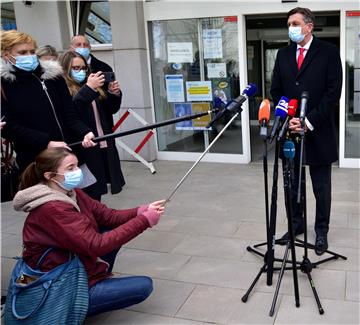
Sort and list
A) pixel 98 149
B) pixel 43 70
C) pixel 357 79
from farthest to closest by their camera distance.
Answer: pixel 357 79 → pixel 98 149 → pixel 43 70

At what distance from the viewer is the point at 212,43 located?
6.75 m

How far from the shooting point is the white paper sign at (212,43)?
6703mm

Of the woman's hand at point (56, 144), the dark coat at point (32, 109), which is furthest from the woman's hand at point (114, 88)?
the woman's hand at point (56, 144)

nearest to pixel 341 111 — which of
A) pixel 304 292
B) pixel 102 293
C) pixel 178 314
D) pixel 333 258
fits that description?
pixel 333 258

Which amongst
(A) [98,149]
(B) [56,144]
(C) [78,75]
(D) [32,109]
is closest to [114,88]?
(C) [78,75]

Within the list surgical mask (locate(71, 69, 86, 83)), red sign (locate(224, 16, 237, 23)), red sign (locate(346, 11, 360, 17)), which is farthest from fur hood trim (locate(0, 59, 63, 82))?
red sign (locate(346, 11, 360, 17))

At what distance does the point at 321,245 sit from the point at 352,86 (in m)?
3.24

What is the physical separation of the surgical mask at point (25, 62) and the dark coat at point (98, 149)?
578 millimetres

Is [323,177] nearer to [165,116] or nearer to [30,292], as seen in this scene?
[30,292]

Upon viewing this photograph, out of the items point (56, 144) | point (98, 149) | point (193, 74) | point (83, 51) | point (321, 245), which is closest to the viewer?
point (56, 144)

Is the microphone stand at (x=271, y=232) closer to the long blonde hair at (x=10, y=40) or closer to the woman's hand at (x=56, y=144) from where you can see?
the woman's hand at (x=56, y=144)

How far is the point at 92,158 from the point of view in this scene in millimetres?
3971

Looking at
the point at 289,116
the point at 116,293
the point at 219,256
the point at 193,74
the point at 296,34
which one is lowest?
the point at 219,256

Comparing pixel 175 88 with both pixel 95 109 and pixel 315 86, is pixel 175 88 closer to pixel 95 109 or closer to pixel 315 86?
pixel 95 109
